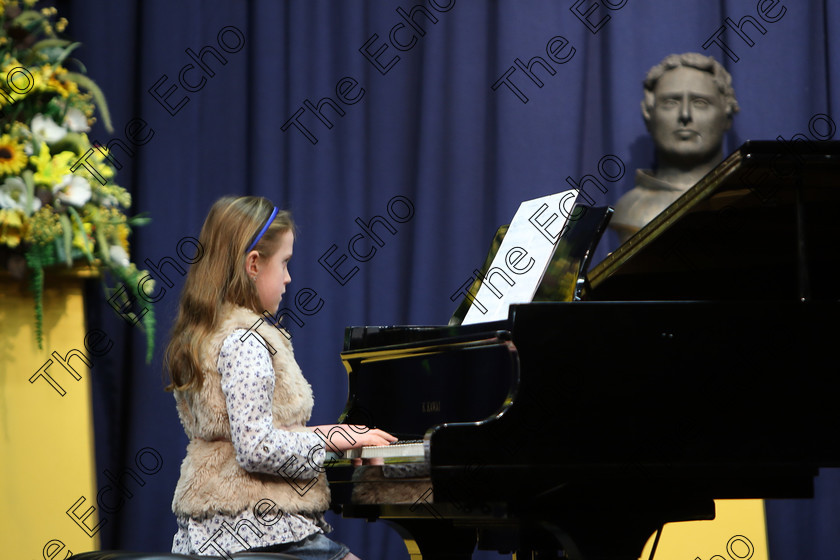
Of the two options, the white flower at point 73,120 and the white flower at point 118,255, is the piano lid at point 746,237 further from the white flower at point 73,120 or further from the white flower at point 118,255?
the white flower at point 73,120

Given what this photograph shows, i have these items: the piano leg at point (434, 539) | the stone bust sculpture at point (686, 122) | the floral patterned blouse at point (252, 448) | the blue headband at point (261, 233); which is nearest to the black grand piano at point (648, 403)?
the floral patterned blouse at point (252, 448)

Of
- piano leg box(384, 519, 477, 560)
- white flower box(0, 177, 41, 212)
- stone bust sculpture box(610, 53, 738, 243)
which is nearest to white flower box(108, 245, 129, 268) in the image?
white flower box(0, 177, 41, 212)

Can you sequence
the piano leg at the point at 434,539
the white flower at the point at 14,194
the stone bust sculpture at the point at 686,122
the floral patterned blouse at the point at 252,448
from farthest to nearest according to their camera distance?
the stone bust sculpture at the point at 686,122 → the white flower at the point at 14,194 → the piano leg at the point at 434,539 → the floral patterned blouse at the point at 252,448

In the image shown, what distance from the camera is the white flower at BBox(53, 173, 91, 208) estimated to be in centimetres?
311

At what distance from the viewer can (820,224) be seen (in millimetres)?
2078

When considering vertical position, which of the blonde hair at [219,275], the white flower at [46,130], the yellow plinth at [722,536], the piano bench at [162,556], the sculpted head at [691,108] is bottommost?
the yellow plinth at [722,536]

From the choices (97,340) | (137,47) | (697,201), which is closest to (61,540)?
(97,340)

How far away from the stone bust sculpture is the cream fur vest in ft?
6.49

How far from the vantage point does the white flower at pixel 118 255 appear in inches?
129

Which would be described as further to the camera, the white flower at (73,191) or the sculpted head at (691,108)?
the sculpted head at (691,108)

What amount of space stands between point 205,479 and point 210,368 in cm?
24

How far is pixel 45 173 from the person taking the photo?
3.08 meters

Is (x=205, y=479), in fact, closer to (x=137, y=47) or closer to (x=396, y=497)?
(x=396, y=497)

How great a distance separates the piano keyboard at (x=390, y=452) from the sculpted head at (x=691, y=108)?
2247mm
